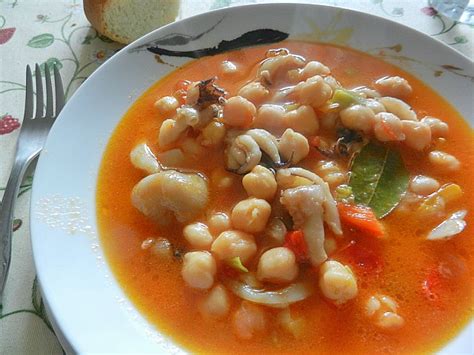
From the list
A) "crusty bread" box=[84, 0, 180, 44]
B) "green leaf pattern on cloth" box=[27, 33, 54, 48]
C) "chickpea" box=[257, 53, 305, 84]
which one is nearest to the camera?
"chickpea" box=[257, 53, 305, 84]

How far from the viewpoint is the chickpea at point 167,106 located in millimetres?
2309

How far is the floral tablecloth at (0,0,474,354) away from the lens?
2.06 m

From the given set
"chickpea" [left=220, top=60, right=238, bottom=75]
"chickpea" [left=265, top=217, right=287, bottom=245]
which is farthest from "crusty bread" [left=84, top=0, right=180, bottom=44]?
"chickpea" [left=265, top=217, right=287, bottom=245]

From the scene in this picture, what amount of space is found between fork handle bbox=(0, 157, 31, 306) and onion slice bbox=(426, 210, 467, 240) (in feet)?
4.94

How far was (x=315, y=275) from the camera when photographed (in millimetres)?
1799

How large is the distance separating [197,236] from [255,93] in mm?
748

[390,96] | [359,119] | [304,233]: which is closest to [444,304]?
[304,233]

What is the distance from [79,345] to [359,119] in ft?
4.36

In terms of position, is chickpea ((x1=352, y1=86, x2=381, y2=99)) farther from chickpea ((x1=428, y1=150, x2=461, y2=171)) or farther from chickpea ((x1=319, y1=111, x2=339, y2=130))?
chickpea ((x1=428, y1=150, x2=461, y2=171))

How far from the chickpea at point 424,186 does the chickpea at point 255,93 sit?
0.73m

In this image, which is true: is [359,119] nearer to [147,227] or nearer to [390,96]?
[390,96]

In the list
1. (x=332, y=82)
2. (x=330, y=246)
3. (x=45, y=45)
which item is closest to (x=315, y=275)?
(x=330, y=246)

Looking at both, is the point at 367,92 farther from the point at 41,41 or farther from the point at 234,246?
the point at 41,41

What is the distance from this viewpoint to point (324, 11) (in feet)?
8.54
